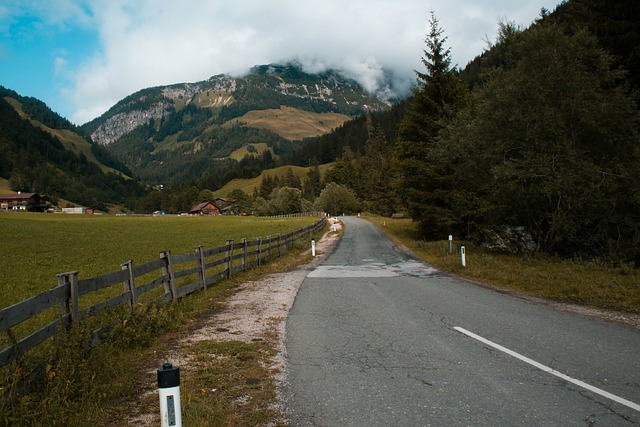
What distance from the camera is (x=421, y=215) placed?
30891 millimetres

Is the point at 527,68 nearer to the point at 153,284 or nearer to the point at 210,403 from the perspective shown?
the point at 153,284

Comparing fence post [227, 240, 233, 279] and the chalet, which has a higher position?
the chalet

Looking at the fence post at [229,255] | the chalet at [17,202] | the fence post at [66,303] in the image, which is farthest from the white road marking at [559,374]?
the chalet at [17,202]

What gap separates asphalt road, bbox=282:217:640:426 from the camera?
4590 mm

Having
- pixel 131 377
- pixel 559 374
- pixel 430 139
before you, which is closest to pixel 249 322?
pixel 131 377

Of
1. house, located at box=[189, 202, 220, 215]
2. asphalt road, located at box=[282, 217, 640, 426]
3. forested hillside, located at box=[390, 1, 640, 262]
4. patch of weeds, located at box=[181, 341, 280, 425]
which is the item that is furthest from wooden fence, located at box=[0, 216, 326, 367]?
house, located at box=[189, 202, 220, 215]

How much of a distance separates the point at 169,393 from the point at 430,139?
2956 cm

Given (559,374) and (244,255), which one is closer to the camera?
(559,374)

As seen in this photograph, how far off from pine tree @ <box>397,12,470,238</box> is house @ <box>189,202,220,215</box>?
526ft

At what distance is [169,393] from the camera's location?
3.25 metres

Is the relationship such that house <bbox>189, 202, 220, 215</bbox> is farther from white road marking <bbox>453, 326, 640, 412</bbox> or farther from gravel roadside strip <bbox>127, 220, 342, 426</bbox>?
white road marking <bbox>453, 326, 640, 412</bbox>

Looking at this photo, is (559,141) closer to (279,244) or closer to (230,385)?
(279,244)

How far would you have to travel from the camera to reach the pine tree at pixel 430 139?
29891 mm

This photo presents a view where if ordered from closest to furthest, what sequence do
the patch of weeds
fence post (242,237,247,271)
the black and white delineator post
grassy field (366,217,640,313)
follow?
the black and white delineator post, the patch of weeds, grassy field (366,217,640,313), fence post (242,237,247,271)
